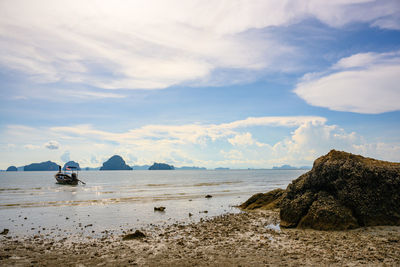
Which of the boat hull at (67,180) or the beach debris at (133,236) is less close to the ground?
the beach debris at (133,236)

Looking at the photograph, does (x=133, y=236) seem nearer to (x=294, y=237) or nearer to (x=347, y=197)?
(x=294, y=237)

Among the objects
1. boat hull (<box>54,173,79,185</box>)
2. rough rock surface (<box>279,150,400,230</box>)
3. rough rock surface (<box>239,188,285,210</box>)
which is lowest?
boat hull (<box>54,173,79,185</box>)

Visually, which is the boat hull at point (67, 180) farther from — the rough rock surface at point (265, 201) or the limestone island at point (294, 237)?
the limestone island at point (294, 237)

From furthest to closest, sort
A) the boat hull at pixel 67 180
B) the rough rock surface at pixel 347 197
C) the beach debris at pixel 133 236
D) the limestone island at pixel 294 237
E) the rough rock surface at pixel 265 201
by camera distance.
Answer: the boat hull at pixel 67 180 < the rough rock surface at pixel 265 201 < the rough rock surface at pixel 347 197 < the beach debris at pixel 133 236 < the limestone island at pixel 294 237

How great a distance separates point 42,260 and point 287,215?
1619cm

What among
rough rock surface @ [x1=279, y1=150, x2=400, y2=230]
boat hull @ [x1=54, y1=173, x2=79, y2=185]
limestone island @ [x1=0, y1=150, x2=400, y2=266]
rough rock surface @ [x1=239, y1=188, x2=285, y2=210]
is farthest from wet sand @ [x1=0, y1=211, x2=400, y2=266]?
boat hull @ [x1=54, y1=173, x2=79, y2=185]

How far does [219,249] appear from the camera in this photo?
1382 cm

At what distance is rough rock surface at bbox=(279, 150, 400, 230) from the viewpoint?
17031 mm

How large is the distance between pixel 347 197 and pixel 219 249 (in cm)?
1022

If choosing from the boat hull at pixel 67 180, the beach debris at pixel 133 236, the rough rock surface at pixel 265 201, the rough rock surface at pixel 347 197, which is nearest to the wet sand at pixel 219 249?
the beach debris at pixel 133 236

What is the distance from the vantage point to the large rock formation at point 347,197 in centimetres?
1705

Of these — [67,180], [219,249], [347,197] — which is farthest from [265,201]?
[67,180]

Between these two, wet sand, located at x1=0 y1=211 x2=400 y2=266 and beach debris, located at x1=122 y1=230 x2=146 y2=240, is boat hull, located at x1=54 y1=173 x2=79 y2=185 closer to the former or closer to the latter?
wet sand, located at x1=0 y1=211 x2=400 y2=266

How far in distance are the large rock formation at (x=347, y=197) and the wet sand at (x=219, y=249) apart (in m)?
0.97
